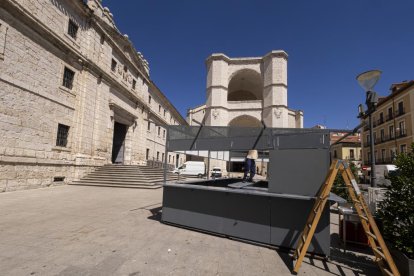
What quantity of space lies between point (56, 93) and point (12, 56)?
305cm

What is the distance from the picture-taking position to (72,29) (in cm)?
1473

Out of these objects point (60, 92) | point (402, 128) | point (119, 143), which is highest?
point (402, 128)

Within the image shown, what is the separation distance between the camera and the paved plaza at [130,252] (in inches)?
135

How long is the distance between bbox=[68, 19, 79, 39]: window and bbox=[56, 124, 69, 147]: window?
6.34 meters

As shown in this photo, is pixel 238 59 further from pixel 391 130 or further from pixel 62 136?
pixel 62 136

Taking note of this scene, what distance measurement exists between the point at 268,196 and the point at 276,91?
1295 inches

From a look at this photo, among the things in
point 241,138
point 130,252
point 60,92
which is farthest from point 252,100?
point 130,252

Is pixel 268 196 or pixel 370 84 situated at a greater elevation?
pixel 370 84

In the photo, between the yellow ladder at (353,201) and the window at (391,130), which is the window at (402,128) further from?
the yellow ladder at (353,201)

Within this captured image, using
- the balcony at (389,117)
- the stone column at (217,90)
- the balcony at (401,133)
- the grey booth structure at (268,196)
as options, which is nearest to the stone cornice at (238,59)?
the stone column at (217,90)

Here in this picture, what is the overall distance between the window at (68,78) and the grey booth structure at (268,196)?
12358 millimetres

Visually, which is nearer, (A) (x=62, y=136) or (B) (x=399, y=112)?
(A) (x=62, y=136)

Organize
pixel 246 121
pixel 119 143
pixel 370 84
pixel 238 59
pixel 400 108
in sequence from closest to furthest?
1. pixel 370 84
2. pixel 119 143
3. pixel 400 108
4. pixel 238 59
5. pixel 246 121

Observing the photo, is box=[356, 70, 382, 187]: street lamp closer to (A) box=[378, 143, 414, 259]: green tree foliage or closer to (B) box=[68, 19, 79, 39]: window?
(A) box=[378, 143, 414, 259]: green tree foliage
